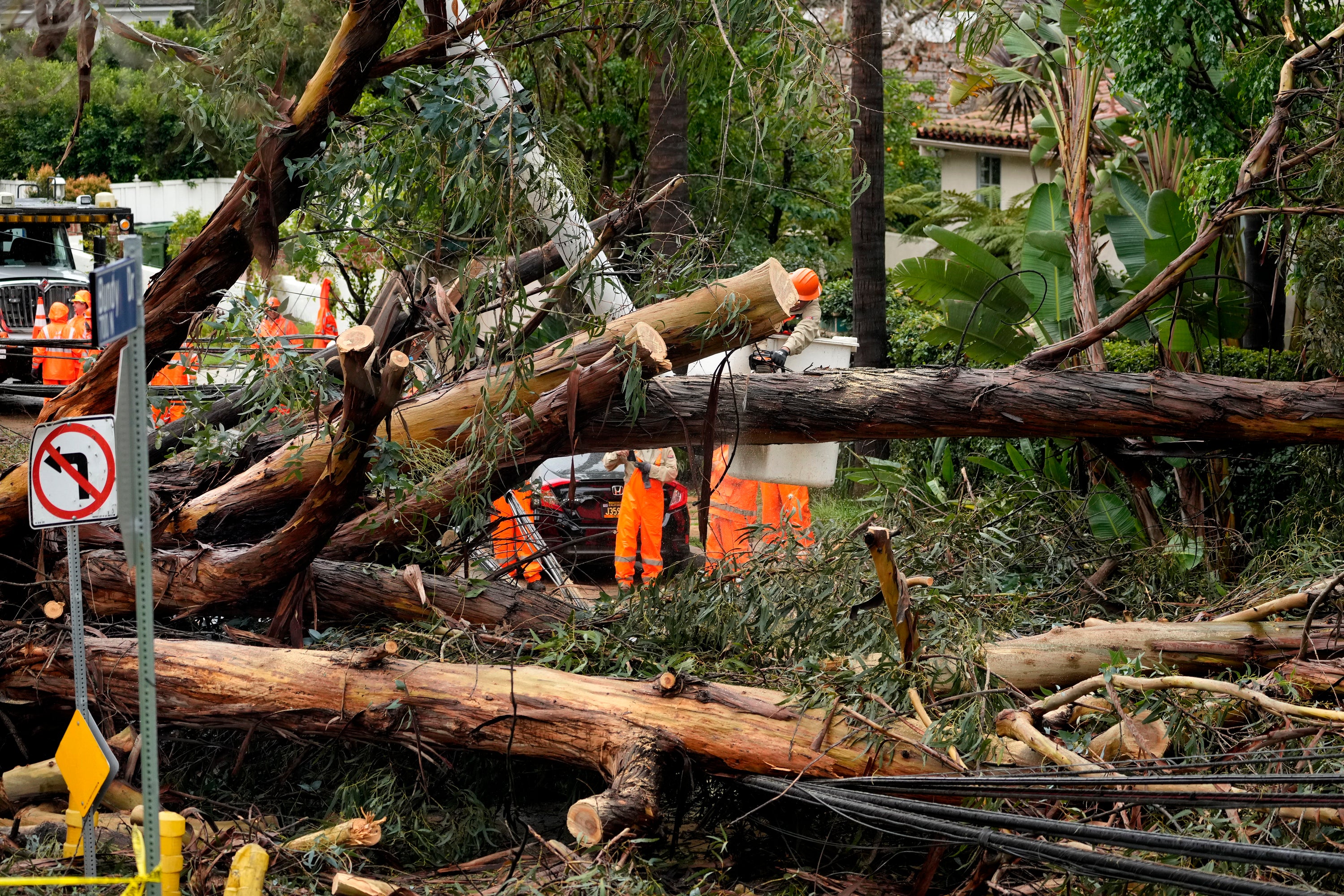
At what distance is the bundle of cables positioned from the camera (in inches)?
116

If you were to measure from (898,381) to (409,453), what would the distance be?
8.43 ft

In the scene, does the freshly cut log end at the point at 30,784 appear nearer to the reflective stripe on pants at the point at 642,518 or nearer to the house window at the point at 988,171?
the reflective stripe on pants at the point at 642,518

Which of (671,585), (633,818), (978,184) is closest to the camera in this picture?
(633,818)

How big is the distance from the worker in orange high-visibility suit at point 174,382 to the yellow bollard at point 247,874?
8.15 feet

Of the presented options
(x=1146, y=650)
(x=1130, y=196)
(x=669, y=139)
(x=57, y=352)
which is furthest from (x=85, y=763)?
(x=57, y=352)

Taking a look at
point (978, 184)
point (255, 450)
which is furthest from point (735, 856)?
point (978, 184)

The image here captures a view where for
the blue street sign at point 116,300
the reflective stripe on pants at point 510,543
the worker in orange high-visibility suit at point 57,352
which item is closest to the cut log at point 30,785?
the reflective stripe on pants at point 510,543

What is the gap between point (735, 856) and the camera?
5035mm

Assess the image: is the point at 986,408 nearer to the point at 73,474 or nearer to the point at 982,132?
the point at 73,474

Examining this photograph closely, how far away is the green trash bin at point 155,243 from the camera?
1822cm

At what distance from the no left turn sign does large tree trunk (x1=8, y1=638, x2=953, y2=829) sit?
1040 millimetres

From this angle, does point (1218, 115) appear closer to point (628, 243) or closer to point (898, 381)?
point (898, 381)

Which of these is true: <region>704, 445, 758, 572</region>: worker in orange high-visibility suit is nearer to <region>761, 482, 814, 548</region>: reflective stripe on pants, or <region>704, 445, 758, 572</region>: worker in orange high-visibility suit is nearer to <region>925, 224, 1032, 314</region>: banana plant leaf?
<region>761, 482, 814, 548</region>: reflective stripe on pants

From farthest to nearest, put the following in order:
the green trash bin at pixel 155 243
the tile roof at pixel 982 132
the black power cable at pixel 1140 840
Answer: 1. the tile roof at pixel 982 132
2. the green trash bin at pixel 155 243
3. the black power cable at pixel 1140 840
